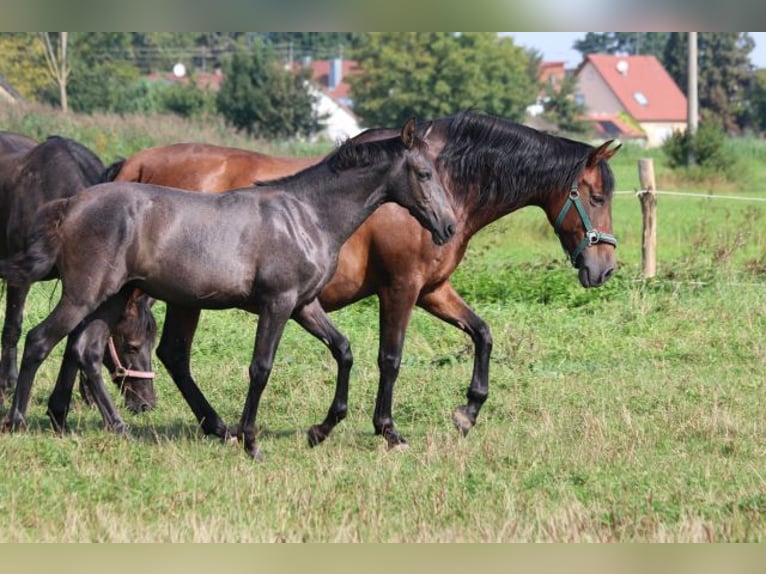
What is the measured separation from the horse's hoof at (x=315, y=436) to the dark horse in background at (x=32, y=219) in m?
1.59

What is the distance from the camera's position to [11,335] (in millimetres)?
9266

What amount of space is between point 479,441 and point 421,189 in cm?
152

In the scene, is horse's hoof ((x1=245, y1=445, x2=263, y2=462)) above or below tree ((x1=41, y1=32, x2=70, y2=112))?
below

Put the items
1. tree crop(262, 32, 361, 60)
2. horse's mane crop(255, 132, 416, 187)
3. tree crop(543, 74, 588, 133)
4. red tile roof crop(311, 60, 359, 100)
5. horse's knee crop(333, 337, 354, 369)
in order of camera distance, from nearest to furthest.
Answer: horse's mane crop(255, 132, 416, 187)
horse's knee crop(333, 337, 354, 369)
tree crop(543, 74, 588, 133)
tree crop(262, 32, 361, 60)
red tile roof crop(311, 60, 359, 100)

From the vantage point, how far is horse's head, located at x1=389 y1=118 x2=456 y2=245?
7.07 metres

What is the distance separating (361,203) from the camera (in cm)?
721

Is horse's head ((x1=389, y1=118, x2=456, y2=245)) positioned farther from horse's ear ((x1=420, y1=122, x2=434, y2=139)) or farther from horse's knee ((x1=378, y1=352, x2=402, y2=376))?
horse's knee ((x1=378, y1=352, x2=402, y2=376))

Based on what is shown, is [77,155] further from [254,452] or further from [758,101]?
[758,101]

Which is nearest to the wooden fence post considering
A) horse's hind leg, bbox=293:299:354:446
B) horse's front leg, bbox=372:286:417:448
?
horse's front leg, bbox=372:286:417:448

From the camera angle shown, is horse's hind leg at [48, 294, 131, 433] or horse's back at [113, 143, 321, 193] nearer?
horse's hind leg at [48, 294, 131, 433]

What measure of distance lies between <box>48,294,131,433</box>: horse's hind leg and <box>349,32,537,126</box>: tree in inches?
1920

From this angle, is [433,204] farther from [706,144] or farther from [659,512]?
[706,144]

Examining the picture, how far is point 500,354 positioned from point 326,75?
252 feet
